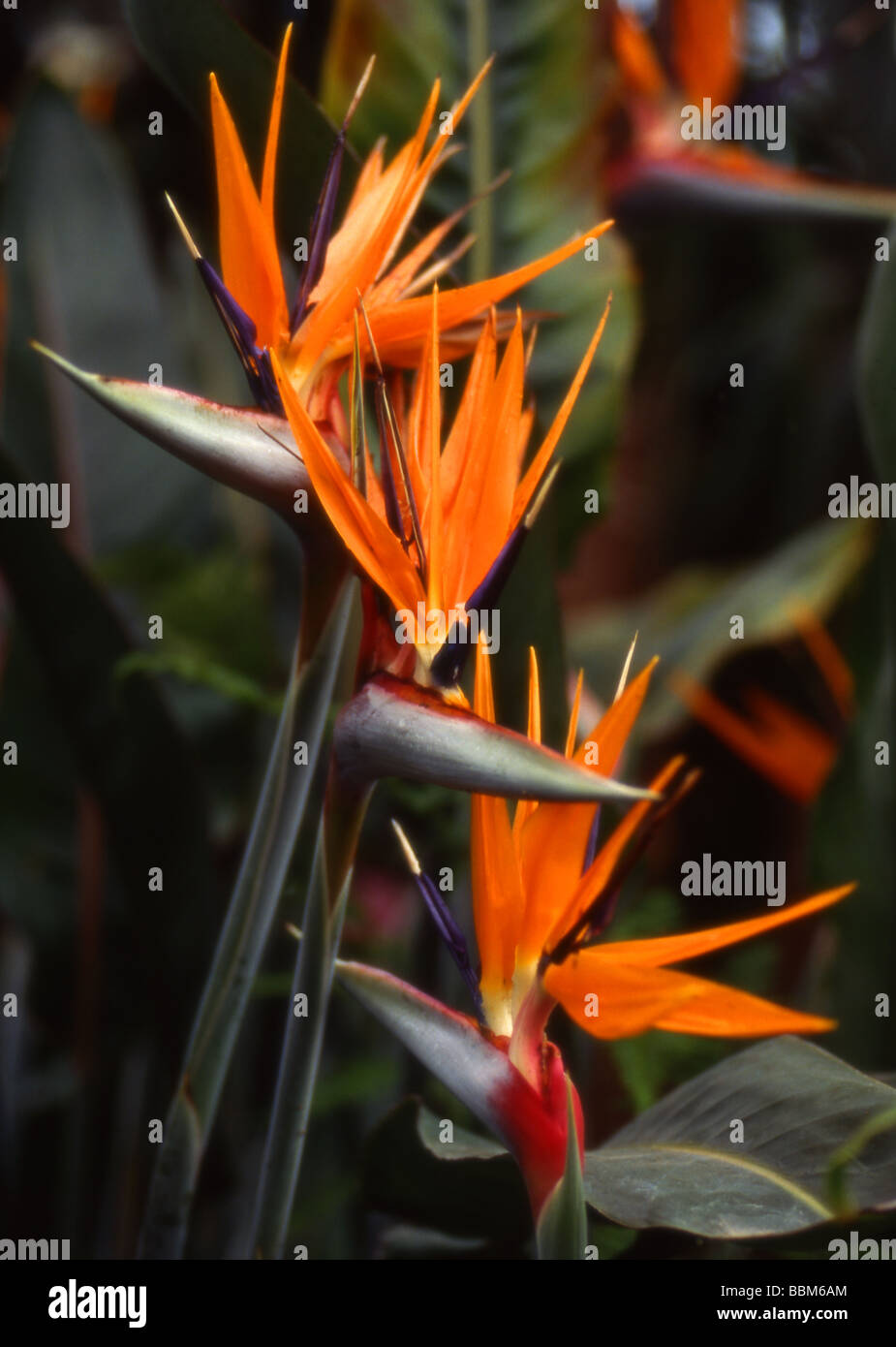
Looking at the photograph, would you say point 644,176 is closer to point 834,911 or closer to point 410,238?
point 410,238

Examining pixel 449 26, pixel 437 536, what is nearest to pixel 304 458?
pixel 437 536

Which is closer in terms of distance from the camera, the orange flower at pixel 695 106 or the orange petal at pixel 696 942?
the orange petal at pixel 696 942

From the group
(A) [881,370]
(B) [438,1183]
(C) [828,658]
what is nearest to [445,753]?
(B) [438,1183]

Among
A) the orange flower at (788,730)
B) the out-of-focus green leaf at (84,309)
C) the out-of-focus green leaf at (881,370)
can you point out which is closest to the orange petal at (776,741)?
the orange flower at (788,730)

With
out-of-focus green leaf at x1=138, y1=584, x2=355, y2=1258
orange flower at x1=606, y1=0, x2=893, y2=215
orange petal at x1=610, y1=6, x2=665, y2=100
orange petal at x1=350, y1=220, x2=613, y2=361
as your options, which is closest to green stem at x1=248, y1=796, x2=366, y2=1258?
out-of-focus green leaf at x1=138, y1=584, x2=355, y2=1258

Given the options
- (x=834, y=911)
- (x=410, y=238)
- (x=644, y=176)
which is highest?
(x=644, y=176)

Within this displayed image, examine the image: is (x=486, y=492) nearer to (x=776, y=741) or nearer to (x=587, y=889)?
(x=587, y=889)

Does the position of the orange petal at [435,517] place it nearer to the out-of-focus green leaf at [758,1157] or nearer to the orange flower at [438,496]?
the orange flower at [438,496]
